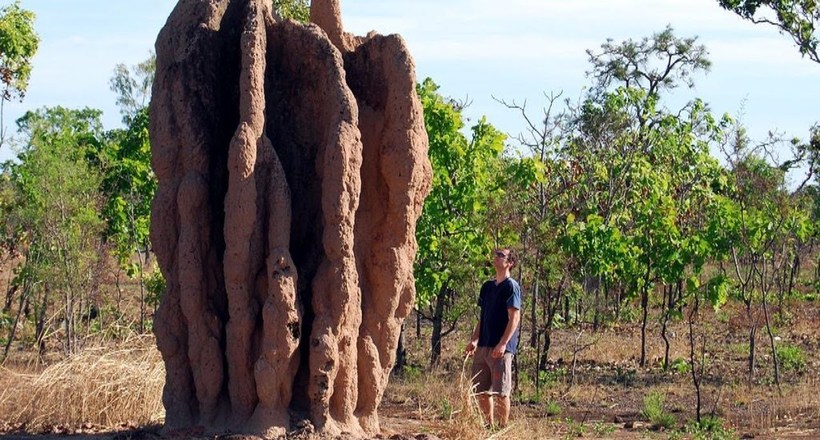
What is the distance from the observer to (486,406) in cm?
1162

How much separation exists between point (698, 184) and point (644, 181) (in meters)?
2.80

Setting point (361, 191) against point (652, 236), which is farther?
point (652, 236)

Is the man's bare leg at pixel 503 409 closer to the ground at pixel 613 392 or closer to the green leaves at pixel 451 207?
the ground at pixel 613 392

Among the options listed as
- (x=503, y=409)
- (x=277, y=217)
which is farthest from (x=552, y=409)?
(x=277, y=217)

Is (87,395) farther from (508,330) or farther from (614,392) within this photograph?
(614,392)

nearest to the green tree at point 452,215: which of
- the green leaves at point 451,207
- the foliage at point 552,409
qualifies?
the green leaves at point 451,207

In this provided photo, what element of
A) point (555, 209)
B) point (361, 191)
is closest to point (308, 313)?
point (361, 191)

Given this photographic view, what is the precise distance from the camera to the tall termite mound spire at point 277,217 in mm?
9547

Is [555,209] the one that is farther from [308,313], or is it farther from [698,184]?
[308,313]

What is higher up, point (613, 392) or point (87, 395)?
point (613, 392)

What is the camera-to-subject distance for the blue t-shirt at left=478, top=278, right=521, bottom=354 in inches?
452

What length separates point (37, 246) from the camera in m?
17.8

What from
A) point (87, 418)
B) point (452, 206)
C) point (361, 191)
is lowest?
point (87, 418)

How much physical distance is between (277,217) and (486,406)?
3.09 metres
